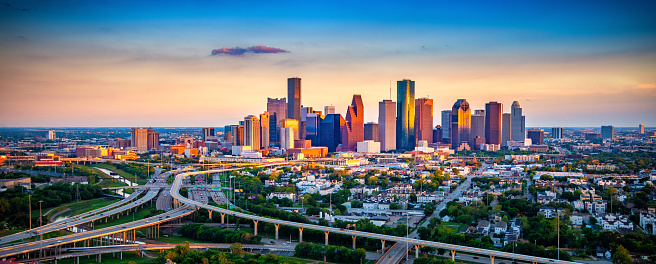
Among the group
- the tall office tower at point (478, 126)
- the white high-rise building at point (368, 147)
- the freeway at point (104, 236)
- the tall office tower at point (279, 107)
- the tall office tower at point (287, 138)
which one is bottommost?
the freeway at point (104, 236)

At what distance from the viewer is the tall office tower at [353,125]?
10206 cm

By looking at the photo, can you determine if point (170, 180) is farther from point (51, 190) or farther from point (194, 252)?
point (194, 252)

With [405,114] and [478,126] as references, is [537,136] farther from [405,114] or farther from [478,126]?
[405,114]

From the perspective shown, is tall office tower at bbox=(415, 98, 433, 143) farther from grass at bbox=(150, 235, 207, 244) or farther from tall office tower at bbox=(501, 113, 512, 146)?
grass at bbox=(150, 235, 207, 244)

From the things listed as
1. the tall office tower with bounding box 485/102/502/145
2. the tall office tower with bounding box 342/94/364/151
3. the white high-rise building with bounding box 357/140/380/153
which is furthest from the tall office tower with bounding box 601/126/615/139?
the tall office tower with bounding box 342/94/364/151

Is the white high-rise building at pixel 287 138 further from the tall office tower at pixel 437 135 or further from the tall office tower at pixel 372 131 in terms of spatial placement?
the tall office tower at pixel 437 135

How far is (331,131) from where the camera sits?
341 ft

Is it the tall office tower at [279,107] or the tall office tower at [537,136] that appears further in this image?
the tall office tower at [537,136]

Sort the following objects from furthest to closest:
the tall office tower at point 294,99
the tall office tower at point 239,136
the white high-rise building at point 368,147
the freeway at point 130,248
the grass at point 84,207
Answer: the tall office tower at point 294,99
the tall office tower at point 239,136
the white high-rise building at point 368,147
the grass at point 84,207
the freeway at point 130,248

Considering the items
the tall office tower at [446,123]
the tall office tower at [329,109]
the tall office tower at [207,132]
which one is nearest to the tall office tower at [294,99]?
the tall office tower at [329,109]

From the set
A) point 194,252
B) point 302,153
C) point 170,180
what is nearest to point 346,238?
point 194,252

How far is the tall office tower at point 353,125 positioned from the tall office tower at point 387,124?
14.4ft

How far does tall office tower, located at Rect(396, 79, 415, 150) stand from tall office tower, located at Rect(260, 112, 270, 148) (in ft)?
85.3

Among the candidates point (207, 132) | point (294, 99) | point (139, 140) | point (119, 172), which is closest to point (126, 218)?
point (119, 172)
